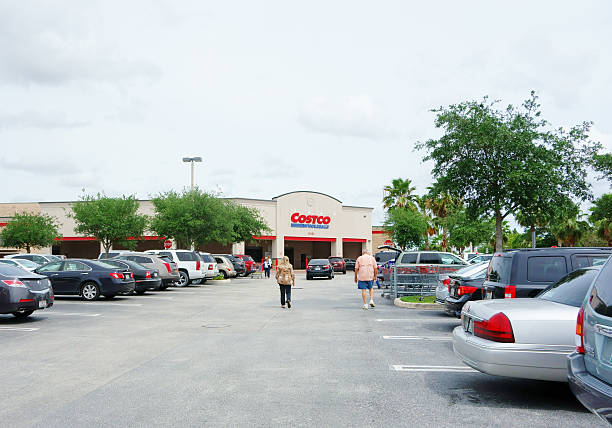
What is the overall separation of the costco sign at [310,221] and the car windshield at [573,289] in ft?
177

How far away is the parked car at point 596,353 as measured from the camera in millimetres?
4227

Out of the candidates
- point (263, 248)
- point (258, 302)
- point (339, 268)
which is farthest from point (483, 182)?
point (263, 248)

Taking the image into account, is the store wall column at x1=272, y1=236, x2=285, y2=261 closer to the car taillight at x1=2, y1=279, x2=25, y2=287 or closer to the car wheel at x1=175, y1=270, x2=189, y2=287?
the car wheel at x1=175, y1=270, x2=189, y2=287

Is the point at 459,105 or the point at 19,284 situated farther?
the point at 459,105

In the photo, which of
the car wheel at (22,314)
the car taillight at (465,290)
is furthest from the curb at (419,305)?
the car wheel at (22,314)

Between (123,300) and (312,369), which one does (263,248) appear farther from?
(312,369)

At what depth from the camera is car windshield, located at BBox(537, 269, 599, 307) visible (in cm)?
662

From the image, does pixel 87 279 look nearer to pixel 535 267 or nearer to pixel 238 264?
pixel 535 267

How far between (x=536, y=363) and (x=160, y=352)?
619cm

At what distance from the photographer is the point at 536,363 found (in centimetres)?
619

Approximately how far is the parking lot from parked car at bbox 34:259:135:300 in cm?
563

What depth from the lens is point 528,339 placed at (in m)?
6.22

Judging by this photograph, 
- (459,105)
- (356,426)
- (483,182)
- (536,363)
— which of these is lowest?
(356,426)

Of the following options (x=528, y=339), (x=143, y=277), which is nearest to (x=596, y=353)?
(x=528, y=339)
